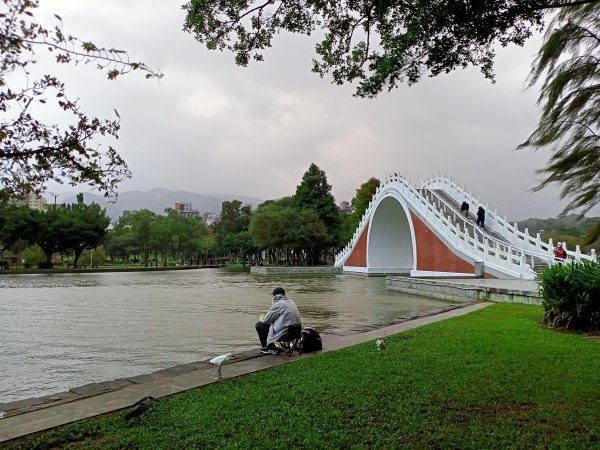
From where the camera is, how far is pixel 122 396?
5.05m

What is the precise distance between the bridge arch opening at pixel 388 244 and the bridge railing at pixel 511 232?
543cm

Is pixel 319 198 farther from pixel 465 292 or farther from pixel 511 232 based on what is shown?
pixel 465 292

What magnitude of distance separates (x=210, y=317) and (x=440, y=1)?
34.2 ft

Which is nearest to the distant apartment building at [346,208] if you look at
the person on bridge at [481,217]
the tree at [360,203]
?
the tree at [360,203]

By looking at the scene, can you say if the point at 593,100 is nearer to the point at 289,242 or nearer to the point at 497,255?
the point at 497,255

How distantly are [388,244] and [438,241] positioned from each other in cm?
1382

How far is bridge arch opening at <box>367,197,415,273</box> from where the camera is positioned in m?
40.4

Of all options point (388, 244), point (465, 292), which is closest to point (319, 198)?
point (388, 244)

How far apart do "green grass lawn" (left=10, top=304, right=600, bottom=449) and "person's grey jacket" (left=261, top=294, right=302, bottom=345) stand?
703mm

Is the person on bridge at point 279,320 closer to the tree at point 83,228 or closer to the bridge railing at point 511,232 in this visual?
the bridge railing at point 511,232

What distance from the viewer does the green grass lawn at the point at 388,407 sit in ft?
12.3

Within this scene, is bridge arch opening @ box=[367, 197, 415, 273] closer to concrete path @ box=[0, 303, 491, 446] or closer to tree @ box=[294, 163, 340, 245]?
tree @ box=[294, 163, 340, 245]

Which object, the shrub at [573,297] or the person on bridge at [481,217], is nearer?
the shrub at [573,297]

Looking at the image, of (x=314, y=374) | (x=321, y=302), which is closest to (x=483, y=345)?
(x=314, y=374)
